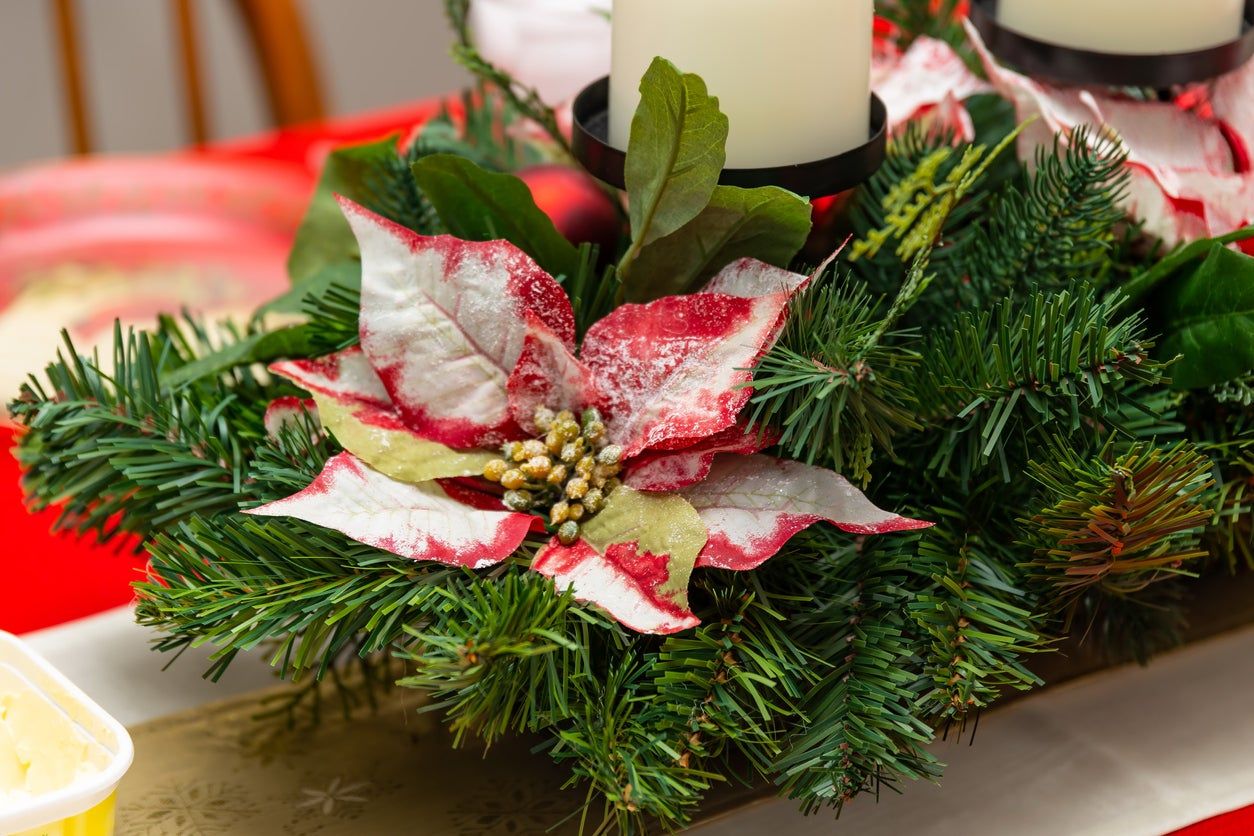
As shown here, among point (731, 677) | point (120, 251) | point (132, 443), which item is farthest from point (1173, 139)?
point (120, 251)

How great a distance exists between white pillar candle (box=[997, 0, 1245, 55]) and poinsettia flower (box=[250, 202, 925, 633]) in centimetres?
16

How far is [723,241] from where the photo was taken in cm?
37

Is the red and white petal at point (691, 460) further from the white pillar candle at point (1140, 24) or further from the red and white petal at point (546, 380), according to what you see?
the white pillar candle at point (1140, 24)

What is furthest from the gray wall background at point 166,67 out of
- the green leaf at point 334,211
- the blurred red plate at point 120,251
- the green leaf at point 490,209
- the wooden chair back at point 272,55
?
the green leaf at point 490,209

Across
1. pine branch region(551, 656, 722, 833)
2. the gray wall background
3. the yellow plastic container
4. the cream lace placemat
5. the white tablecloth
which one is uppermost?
pine branch region(551, 656, 722, 833)

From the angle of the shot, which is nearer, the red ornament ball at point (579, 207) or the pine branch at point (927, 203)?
the pine branch at point (927, 203)

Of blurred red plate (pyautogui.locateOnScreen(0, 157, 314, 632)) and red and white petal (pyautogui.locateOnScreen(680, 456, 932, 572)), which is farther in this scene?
blurred red plate (pyautogui.locateOnScreen(0, 157, 314, 632))

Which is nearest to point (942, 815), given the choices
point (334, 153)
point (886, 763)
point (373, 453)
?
point (886, 763)

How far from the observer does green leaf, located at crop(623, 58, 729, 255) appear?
332 mm

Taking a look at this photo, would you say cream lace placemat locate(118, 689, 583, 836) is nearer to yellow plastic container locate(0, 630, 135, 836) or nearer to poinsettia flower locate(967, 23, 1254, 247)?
yellow plastic container locate(0, 630, 135, 836)

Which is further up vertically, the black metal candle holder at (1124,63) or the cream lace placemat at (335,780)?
the black metal candle holder at (1124,63)

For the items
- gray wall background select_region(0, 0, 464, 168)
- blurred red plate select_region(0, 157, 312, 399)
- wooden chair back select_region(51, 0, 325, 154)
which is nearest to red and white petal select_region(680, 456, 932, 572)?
blurred red plate select_region(0, 157, 312, 399)

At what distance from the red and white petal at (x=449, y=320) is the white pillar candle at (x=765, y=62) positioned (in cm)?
6

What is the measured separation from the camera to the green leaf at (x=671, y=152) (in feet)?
1.09
